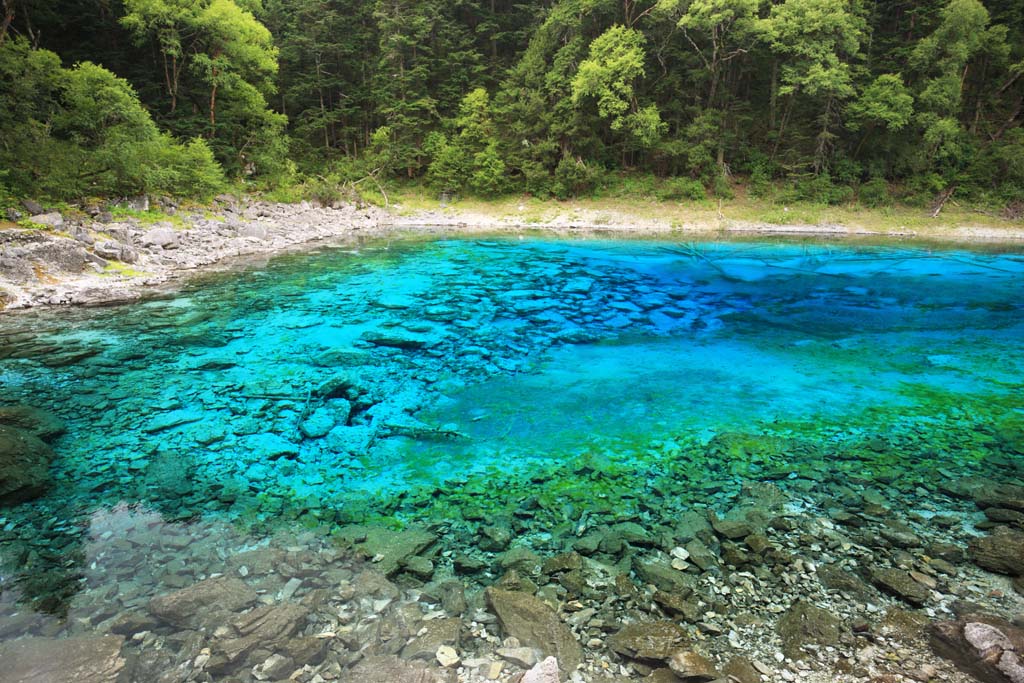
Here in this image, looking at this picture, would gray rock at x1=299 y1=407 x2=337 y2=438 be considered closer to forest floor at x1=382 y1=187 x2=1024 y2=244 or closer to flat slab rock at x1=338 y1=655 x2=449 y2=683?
flat slab rock at x1=338 y1=655 x2=449 y2=683

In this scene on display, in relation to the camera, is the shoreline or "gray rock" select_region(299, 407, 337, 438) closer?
"gray rock" select_region(299, 407, 337, 438)

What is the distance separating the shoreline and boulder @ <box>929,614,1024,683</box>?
14.6 m

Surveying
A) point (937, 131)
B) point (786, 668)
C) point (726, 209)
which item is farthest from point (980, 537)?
point (937, 131)

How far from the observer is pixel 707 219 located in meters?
26.8

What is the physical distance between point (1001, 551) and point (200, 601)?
6.28 meters

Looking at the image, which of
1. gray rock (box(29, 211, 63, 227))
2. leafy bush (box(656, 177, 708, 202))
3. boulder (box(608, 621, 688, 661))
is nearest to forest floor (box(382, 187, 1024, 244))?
leafy bush (box(656, 177, 708, 202))

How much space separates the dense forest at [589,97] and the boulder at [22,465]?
1618cm

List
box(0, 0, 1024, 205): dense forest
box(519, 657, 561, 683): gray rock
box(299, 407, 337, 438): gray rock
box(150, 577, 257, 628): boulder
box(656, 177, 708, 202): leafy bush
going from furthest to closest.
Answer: box(656, 177, 708, 202): leafy bush, box(0, 0, 1024, 205): dense forest, box(299, 407, 337, 438): gray rock, box(150, 577, 257, 628): boulder, box(519, 657, 561, 683): gray rock

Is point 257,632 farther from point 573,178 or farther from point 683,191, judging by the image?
point 683,191

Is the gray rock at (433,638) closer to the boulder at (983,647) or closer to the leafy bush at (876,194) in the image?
the boulder at (983,647)

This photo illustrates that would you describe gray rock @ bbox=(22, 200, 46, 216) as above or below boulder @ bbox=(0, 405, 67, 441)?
above

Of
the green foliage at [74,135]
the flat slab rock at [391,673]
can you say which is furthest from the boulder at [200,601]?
the green foliage at [74,135]

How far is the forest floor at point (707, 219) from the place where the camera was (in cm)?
2403

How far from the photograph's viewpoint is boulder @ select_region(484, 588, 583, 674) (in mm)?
3191
